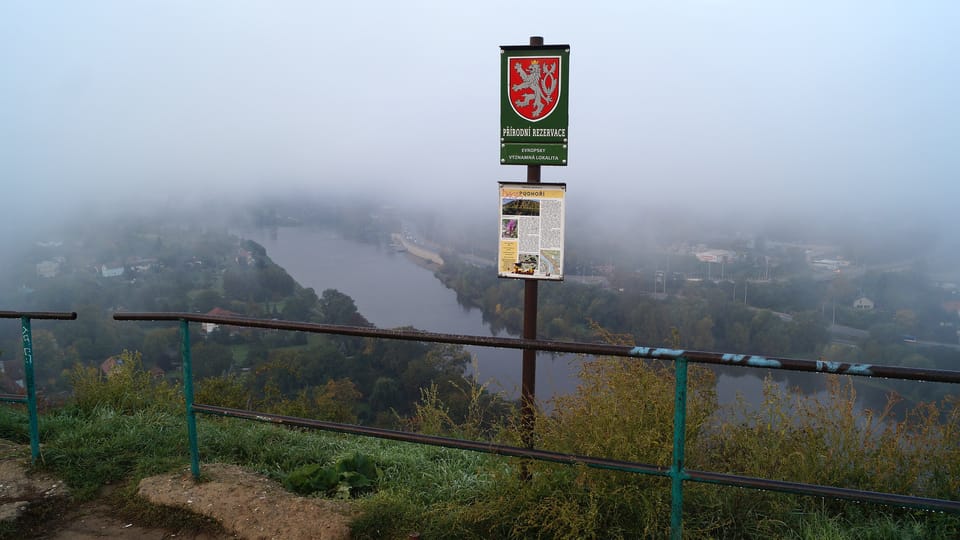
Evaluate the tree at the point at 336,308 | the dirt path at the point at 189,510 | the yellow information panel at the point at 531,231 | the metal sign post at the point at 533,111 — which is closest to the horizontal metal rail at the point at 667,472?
the dirt path at the point at 189,510

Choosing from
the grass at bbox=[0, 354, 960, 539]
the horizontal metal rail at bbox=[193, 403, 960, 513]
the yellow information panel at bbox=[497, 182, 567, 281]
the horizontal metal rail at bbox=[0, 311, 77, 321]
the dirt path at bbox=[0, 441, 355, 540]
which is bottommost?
the dirt path at bbox=[0, 441, 355, 540]

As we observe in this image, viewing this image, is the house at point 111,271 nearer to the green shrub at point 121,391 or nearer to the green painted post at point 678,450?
the green shrub at point 121,391

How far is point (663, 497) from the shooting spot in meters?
3.04

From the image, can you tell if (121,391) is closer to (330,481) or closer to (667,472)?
(330,481)

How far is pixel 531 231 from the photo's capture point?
400 centimetres

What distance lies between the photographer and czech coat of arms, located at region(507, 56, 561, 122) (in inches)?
158

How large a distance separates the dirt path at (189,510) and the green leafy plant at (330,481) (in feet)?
0.35

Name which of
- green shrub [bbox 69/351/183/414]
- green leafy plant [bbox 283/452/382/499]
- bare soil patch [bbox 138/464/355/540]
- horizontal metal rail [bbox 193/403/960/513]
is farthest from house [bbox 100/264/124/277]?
horizontal metal rail [bbox 193/403/960/513]

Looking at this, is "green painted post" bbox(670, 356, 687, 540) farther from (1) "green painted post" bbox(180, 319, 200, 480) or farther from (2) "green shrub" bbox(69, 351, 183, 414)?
(2) "green shrub" bbox(69, 351, 183, 414)

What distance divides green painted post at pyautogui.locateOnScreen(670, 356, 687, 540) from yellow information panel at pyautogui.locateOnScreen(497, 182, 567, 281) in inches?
51.2

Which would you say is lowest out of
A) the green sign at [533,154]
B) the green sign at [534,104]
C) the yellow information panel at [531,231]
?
the yellow information panel at [531,231]

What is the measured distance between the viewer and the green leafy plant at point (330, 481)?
393 cm

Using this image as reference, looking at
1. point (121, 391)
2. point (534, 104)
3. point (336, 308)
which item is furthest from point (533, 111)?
point (336, 308)

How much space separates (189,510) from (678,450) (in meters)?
2.70
